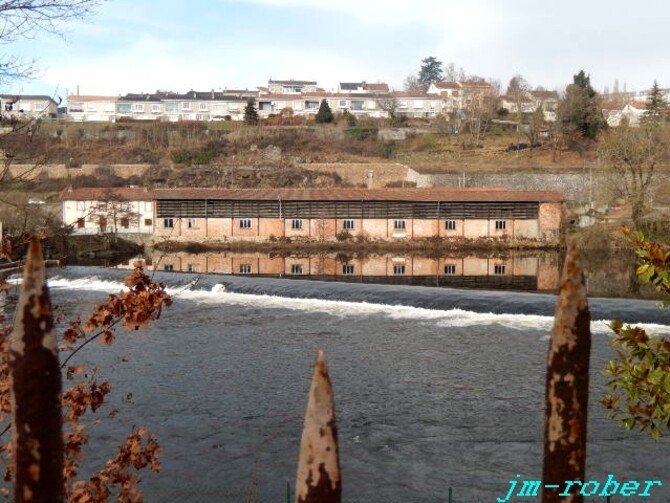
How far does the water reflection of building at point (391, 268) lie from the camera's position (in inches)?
1051

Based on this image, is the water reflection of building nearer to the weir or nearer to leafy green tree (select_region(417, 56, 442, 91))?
the weir

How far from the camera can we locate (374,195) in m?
38.2

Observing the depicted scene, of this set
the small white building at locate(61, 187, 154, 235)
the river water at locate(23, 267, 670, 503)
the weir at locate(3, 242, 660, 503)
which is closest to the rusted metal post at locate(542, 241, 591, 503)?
the weir at locate(3, 242, 660, 503)

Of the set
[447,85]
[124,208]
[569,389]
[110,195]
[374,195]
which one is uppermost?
[447,85]

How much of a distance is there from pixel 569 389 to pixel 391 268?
2767cm

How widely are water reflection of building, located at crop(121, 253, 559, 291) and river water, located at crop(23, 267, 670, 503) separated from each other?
→ 247 inches

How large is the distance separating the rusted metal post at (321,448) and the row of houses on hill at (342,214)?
35.2 meters

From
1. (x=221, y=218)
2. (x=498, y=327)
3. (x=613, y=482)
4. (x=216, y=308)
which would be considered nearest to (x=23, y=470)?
(x=613, y=482)

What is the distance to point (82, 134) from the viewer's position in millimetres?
61500

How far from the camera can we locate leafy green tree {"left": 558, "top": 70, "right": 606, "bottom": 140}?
53.9m

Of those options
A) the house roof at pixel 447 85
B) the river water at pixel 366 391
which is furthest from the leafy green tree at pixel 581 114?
the river water at pixel 366 391

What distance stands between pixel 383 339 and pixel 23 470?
44.9 ft

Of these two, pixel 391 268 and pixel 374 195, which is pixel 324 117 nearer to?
pixel 374 195

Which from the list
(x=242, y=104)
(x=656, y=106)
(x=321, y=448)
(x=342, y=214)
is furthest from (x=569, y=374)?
(x=242, y=104)
